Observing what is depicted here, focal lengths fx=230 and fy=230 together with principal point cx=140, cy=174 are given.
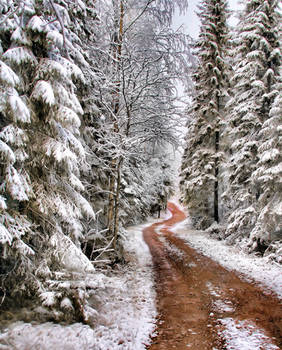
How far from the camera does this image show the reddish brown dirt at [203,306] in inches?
180

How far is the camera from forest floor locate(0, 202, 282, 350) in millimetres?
4371

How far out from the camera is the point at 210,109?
18.4 meters

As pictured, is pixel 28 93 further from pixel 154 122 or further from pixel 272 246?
pixel 272 246

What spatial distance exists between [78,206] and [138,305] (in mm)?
3098

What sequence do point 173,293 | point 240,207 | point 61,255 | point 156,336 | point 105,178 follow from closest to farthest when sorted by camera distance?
point 156,336 → point 61,255 → point 173,293 → point 105,178 → point 240,207

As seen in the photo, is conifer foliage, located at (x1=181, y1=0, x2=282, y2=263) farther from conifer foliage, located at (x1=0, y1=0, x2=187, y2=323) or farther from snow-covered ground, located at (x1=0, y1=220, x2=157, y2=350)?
snow-covered ground, located at (x1=0, y1=220, x2=157, y2=350)

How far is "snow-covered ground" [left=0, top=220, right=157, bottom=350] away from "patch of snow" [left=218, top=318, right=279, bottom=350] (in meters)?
1.54

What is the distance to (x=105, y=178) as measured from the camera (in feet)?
35.6

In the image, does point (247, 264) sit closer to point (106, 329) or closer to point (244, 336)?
point (244, 336)

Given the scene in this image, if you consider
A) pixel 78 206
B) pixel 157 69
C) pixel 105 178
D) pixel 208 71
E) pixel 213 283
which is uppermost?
pixel 208 71

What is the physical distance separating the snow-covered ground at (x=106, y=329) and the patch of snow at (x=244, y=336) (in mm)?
1544

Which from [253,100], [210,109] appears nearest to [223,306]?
[253,100]

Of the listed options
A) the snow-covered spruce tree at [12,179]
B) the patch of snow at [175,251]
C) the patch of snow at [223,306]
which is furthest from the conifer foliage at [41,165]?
the patch of snow at [175,251]

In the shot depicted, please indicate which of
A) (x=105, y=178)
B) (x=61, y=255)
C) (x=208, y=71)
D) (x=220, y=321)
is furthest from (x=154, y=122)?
(x=208, y=71)
